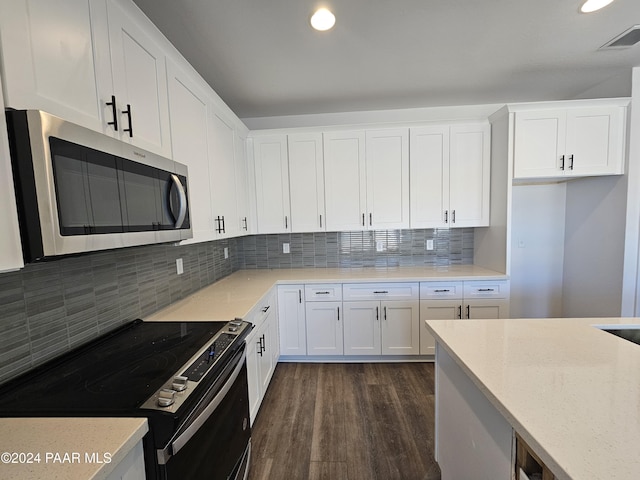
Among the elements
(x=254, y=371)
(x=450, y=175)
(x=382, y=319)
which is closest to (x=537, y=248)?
(x=450, y=175)

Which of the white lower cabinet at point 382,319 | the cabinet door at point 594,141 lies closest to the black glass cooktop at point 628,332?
the white lower cabinet at point 382,319

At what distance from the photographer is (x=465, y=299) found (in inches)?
105

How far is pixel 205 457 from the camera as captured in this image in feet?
3.31

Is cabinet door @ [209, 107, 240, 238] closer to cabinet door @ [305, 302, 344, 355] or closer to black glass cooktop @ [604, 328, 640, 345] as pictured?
cabinet door @ [305, 302, 344, 355]

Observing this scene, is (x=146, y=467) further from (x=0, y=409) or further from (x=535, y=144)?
(x=535, y=144)

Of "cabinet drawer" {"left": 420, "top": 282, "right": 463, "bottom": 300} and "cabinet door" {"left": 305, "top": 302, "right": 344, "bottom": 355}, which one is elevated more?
"cabinet drawer" {"left": 420, "top": 282, "right": 463, "bottom": 300}

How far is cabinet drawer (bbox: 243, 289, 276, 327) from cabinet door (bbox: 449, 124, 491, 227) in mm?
2023

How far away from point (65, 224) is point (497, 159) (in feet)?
10.6

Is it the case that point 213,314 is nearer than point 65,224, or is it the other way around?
point 65,224

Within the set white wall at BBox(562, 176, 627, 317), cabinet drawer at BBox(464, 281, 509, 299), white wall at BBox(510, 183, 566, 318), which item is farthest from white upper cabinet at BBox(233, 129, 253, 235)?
white wall at BBox(562, 176, 627, 317)

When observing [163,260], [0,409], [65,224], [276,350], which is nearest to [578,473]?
[65,224]

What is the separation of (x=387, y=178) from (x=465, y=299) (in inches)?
57.2

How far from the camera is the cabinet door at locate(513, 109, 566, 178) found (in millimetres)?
2471

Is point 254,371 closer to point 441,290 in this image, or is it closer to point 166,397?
point 166,397
